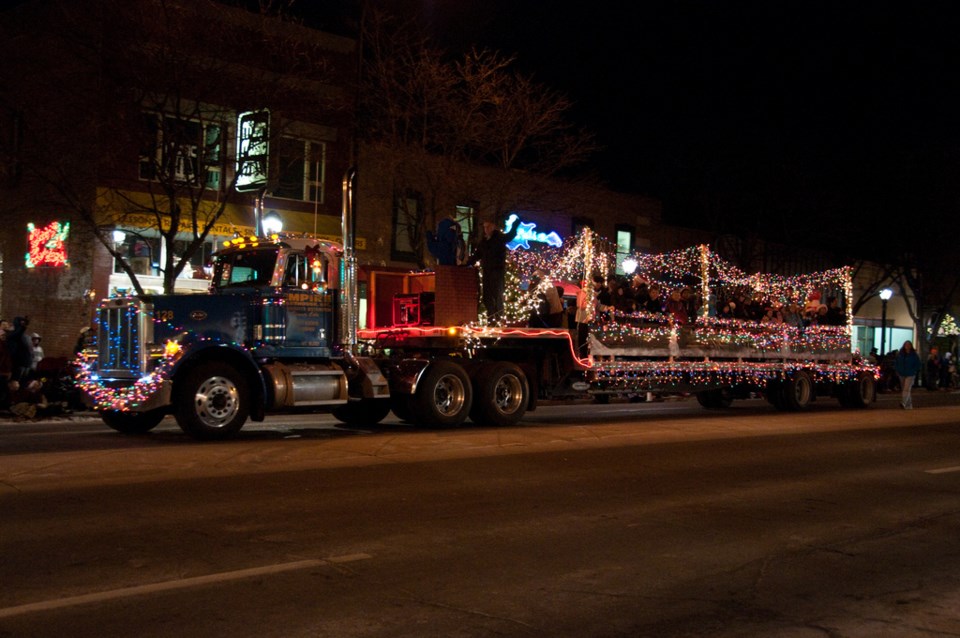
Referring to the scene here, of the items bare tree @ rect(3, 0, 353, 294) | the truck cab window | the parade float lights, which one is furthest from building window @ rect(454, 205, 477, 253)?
the truck cab window

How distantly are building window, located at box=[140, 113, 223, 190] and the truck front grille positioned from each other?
6767mm

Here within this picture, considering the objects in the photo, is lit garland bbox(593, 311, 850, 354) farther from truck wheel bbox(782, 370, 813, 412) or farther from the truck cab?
the truck cab

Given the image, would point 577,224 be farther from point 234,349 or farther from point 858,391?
point 234,349

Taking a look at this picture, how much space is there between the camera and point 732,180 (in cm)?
3866

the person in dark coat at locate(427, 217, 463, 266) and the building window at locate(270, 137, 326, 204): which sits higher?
the building window at locate(270, 137, 326, 204)

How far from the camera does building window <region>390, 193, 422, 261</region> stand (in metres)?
28.5

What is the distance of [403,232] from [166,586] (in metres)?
24.2

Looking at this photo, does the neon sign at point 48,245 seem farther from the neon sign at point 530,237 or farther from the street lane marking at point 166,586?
the street lane marking at point 166,586

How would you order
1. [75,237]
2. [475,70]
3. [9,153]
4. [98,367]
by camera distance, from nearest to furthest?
1. [98,367]
2. [9,153]
3. [75,237]
4. [475,70]

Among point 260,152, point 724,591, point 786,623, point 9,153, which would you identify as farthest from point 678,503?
point 9,153

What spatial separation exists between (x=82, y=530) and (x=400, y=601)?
10.1 ft

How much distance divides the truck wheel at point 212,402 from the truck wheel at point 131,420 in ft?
4.12

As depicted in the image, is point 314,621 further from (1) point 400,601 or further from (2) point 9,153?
(2) point 9,153

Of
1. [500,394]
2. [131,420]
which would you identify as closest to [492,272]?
[500,394]
